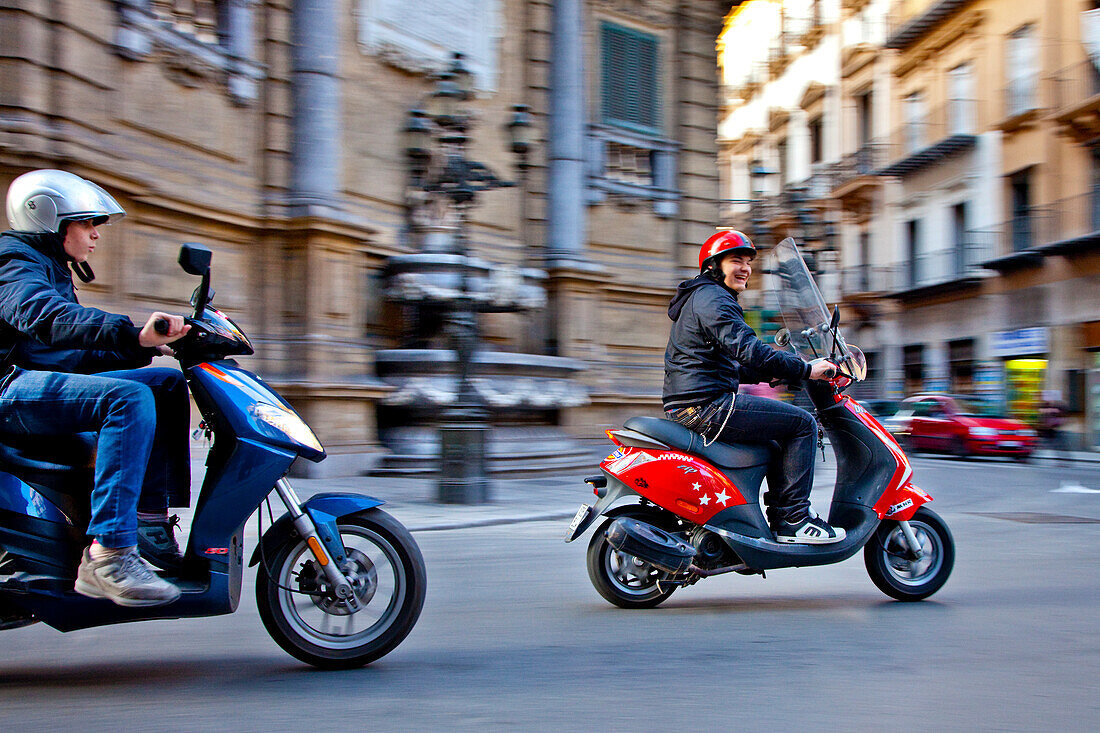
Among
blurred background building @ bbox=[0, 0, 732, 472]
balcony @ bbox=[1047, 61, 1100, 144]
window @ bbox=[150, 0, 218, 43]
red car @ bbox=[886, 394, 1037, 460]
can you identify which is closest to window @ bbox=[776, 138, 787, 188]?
balcony @ bbox=[1047, 61, 1100, 144]

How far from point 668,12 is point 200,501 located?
14.3 meters

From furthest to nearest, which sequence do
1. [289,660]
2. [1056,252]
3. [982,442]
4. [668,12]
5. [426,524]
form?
1. [1056,252]
2. [982,442]
3. [668,12]
4. [426,524]
5. [289,660]

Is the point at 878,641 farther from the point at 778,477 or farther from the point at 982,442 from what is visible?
the point at 982,442

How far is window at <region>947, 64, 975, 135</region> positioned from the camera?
29.4m

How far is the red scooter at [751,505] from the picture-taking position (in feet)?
15.1

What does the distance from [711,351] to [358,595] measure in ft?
6.66

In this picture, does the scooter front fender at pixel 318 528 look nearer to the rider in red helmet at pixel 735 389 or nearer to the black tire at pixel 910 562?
the rider in red helmet at pixel 735 389

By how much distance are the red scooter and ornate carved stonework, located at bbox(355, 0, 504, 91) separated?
857 centimetres

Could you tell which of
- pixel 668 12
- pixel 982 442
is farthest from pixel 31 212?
pixel 982 442

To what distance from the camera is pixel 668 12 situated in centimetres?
1611

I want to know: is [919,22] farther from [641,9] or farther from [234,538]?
[234,538]

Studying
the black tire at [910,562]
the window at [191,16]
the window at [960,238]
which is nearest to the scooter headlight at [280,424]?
the black tire at [910,562]

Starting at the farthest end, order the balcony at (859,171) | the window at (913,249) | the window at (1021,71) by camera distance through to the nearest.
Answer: the balcony at (859,171), the window at (913,249), the window at (1021,71)

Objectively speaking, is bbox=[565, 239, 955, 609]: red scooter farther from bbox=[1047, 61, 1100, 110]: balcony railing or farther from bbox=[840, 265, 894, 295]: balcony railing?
bbox=[840, 265, 894, 295]: balcony railing
